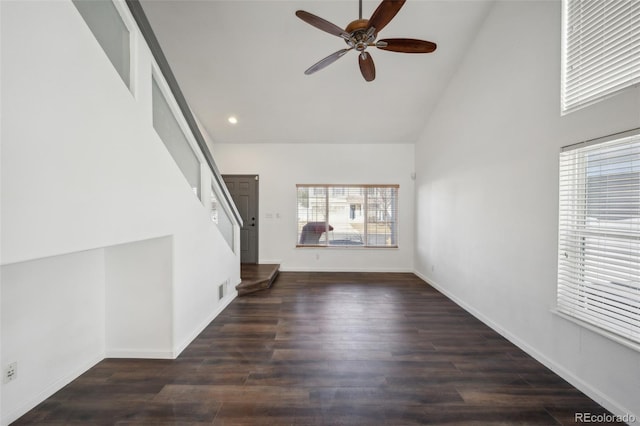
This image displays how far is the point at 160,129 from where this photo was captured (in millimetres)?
2227

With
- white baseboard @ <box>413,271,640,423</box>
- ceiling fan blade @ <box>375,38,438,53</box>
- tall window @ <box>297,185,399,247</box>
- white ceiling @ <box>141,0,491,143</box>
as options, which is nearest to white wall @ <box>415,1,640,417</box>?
white baseboard @ <box>413,271,640,423</box>

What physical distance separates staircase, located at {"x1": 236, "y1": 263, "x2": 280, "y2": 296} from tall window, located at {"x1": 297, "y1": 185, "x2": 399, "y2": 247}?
1.01m

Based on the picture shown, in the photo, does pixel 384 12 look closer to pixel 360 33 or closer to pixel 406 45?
pixel 360 33

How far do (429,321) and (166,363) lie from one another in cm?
285

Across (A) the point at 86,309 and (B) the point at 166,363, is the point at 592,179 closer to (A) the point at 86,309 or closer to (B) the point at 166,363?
(B) the point at 166,363

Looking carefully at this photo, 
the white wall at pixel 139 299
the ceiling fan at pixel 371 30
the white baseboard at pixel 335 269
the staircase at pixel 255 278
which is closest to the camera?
the ceiling fan at pixel 371 30

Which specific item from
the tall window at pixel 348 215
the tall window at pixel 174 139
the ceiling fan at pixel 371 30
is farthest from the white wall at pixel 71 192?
the tall window at pixel 348 215

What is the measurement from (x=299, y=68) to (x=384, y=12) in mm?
2283

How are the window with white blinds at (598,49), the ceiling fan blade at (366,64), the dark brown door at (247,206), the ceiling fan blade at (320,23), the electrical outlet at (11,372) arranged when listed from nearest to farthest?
the electrical outlet at (11,372)
the window with white blinds at (598,49)
the ceiling fan blade at (320,23)
the ceiling fan blade at (366,64)
the dark brown door at (247,206)

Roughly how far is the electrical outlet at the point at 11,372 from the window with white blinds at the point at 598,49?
4.34 metres

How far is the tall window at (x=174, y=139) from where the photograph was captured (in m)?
Result: 2.20

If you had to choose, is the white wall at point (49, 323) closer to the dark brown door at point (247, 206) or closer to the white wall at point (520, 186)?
the dark brown door at point (247, 206)

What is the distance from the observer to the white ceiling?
323 cm

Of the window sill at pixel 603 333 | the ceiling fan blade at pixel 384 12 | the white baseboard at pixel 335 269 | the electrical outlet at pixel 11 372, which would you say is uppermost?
the ceiling fan blade at pixel 384 12
